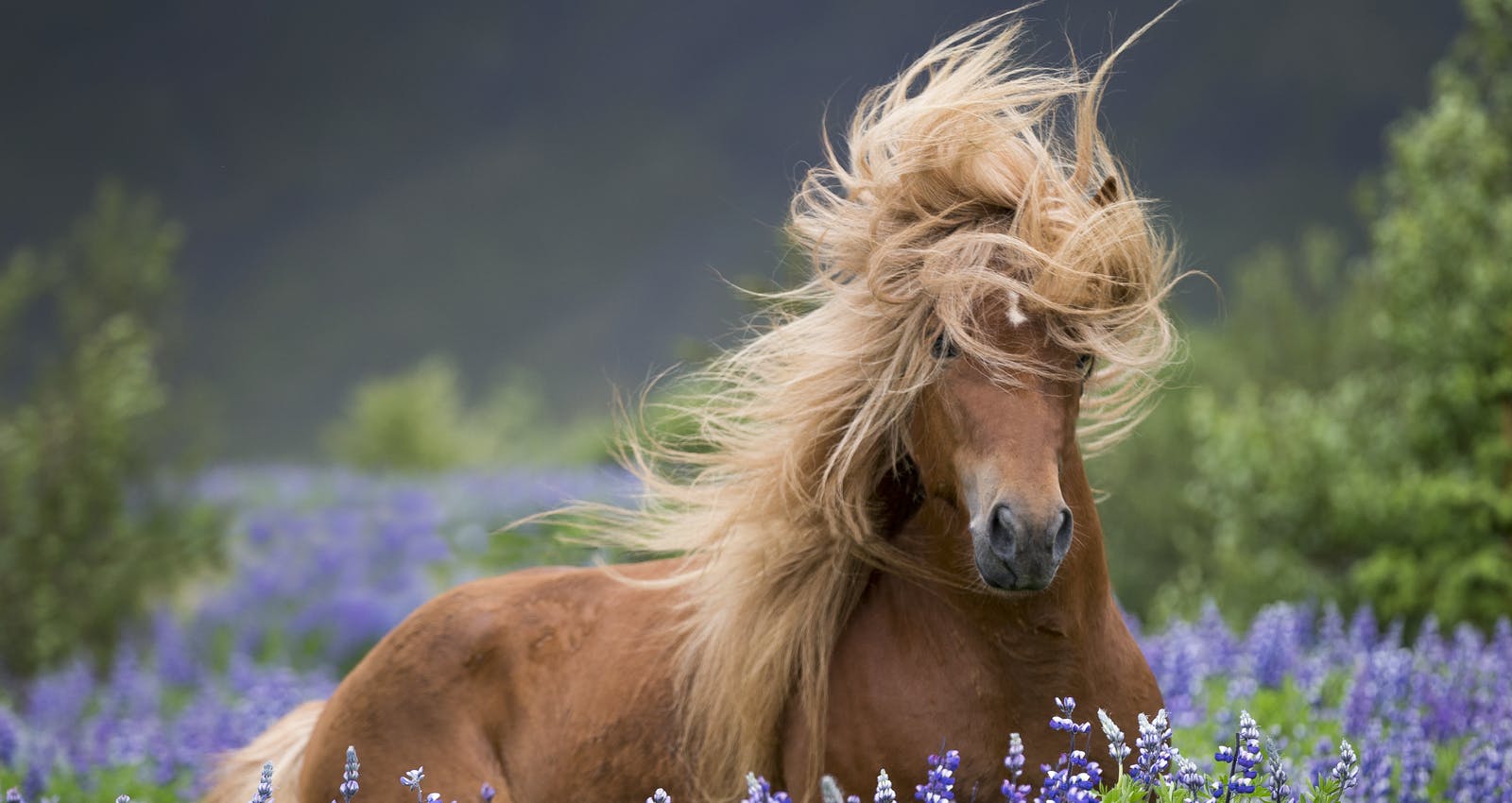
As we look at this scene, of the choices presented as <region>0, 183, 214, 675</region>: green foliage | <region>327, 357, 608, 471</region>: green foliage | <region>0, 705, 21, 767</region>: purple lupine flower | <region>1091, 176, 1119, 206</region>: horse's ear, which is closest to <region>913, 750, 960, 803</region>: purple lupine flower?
<region>1091, 176, 1119, 206</region>: horse's ear

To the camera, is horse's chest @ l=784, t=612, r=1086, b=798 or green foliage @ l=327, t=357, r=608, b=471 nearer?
horse's chest @ l=784, t=612, r=1086, b=798

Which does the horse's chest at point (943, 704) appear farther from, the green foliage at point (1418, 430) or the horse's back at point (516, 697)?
the green foliage at point (1418, 430)

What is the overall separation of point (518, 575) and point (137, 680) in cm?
574

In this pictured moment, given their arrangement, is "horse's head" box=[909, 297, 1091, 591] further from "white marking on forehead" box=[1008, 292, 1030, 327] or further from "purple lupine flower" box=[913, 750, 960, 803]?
"purple lupine flower" box=[913, 750, 960, 803]

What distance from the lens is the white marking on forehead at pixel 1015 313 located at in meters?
2.77

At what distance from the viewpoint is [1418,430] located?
12.8 m

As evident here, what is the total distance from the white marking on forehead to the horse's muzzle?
1.38ft

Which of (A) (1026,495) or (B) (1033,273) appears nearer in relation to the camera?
(A) (1026,495)

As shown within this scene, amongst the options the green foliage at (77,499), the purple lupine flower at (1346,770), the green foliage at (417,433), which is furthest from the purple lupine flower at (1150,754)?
the green foliage at (417,433)

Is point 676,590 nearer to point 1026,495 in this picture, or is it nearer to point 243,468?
point 1026,495

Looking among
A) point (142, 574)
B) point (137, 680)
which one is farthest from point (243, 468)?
point (137, 680)

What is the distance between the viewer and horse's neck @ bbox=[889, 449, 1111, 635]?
286 centimetres

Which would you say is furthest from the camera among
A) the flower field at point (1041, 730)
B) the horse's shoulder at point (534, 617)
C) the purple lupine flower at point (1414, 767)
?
the purple lupine flower at point (1414, 767)

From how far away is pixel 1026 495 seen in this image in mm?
2535
